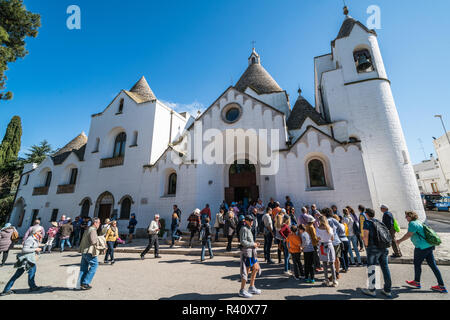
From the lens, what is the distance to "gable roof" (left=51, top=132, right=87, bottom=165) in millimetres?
21188

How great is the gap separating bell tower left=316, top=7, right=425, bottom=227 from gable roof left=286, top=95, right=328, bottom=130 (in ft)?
3.11

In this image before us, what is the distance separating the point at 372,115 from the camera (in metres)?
13.8

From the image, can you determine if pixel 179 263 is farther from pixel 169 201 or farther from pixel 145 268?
pixel 169 201

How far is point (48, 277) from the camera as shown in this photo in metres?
6.66

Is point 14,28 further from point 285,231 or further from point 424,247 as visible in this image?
point 424,247

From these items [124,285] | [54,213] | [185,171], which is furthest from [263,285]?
[54,213]

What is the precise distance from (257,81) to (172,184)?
14.0 meters

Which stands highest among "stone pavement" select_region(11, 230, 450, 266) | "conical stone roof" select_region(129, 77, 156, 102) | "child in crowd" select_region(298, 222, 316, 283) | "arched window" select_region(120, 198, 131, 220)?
"conical stone roof" select_region(129, 77, 156, 102)

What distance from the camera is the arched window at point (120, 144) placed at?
1883 cm

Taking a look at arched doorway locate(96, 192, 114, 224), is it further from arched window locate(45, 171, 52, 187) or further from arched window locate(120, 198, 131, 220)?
arched window locate(45, 171, 52, 187)

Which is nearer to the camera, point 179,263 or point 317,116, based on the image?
point 179,263

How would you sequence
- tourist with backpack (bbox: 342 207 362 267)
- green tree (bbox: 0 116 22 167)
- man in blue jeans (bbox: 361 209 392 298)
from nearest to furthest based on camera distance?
man in blue jeans (bbox: 361 209 392 298), tourist with backpack (bbox: 342 207 362 267), green tree (bbox: 0 116 22 167)

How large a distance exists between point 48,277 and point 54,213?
1663 cm

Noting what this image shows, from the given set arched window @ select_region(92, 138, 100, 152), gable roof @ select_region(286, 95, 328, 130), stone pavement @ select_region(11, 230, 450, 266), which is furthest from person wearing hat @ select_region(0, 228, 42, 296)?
arched window @ select_region(92, 138, 100, 152)
